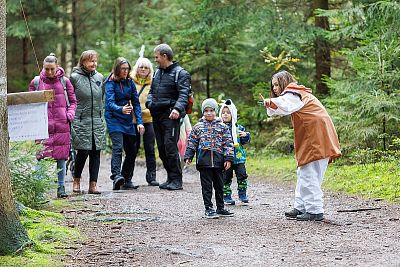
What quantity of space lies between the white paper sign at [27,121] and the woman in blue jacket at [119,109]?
236 cm

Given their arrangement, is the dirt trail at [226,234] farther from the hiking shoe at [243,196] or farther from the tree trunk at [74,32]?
the tree trunk at [74,32]

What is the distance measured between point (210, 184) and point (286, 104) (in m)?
1.49

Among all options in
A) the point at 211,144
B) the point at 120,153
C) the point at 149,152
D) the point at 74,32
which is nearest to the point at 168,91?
the point at 120,153

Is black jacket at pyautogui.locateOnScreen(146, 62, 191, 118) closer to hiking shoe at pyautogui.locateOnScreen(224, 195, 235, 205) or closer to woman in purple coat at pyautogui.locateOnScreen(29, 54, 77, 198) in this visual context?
woman in purple coat at pyautogui.locateOnScreen(29, 54, 77, 198)

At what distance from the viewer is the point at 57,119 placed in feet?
32.4

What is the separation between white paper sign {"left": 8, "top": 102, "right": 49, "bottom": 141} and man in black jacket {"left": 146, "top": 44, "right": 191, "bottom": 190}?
2650mm

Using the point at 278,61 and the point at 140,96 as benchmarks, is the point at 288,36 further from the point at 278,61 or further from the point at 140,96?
the point at 140,96

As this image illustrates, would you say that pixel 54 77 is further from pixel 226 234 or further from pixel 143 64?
pixel 226 234

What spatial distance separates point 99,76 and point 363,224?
5.16 meters

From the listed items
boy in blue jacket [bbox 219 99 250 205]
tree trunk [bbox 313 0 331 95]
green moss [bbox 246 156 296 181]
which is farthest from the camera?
tree trunk [bbox 313 0 331 95]

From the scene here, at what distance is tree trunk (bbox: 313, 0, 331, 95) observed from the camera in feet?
52.1

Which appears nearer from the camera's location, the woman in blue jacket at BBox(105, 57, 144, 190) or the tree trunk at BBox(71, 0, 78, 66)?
the woman in blue jacket at BBox(105, 57, 144, 190)

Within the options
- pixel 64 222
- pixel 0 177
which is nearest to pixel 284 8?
pixel 64 222

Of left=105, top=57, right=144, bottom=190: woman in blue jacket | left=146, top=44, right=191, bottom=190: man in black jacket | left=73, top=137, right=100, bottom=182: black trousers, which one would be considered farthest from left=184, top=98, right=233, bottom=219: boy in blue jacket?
left=105, top=57, right=144, bottom=190: woman in blue jacket
